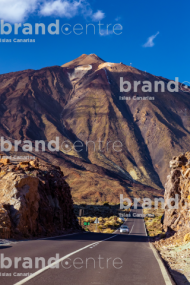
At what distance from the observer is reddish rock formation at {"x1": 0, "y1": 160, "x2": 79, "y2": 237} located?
750 inches

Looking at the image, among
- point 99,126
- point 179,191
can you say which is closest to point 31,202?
point 179,191

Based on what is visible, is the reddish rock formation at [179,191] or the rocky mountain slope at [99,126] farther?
the rocky mountain slope at [99,126]

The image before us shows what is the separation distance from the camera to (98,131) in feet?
441

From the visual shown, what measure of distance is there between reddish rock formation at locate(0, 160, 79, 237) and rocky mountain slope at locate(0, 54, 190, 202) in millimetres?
53022

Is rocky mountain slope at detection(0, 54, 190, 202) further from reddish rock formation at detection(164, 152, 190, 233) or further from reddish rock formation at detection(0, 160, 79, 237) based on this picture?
reddish rock formation at detection(164, 152, 190, 233)

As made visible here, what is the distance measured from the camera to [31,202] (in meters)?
21.6

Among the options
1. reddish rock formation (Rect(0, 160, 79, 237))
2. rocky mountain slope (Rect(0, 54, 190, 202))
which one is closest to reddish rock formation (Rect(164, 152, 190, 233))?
reddish rock formation (Rect(0, 160, 79, 237))

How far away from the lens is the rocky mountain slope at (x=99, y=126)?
10088 centimetres

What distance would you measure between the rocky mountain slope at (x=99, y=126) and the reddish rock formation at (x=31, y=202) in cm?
5302

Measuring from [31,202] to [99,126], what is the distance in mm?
115267

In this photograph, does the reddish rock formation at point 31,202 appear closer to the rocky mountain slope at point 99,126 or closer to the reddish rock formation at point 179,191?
the reddish rock formation at point 179,191

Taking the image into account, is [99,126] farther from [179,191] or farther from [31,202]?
[31,202]

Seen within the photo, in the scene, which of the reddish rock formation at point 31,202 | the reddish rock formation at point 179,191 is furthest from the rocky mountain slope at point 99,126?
the reddish rock formation at point 179,191

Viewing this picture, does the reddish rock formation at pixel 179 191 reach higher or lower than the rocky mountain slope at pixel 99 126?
lower
